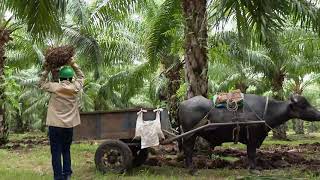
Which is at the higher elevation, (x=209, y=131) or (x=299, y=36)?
(x=299, y=36)

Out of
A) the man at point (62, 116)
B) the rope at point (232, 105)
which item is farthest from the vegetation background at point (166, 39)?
the man at point (62, 116)

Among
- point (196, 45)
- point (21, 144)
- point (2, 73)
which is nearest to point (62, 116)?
point (196, 45)

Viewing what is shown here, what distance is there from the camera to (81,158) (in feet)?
36.7

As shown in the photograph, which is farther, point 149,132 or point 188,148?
point 188,148

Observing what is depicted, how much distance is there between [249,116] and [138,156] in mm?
2333

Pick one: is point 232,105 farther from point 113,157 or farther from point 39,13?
point 39,13

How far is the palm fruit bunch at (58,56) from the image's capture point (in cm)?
692

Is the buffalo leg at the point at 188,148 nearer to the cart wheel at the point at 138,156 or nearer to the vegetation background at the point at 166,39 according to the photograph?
the cart wheel at the point at 138,156

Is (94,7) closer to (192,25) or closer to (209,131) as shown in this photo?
(192,25)

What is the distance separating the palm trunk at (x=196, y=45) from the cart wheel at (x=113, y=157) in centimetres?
257

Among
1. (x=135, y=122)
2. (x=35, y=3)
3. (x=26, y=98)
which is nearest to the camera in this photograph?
(x=35, y=3)

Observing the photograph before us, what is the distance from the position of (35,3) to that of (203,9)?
3.88m

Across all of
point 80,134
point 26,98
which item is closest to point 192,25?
point 80,134

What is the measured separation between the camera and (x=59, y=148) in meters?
6.67
